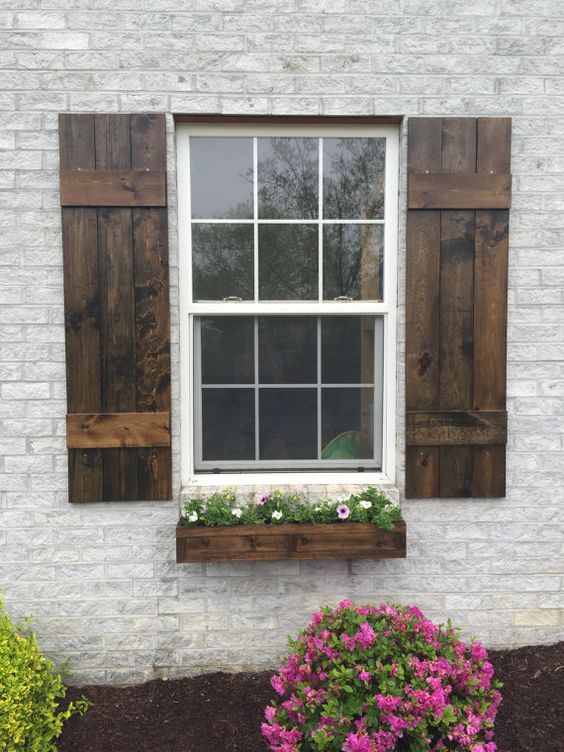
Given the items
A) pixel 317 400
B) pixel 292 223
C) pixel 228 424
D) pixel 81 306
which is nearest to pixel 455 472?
pixel 317 400

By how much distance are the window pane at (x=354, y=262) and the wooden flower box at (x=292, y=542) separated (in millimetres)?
1142

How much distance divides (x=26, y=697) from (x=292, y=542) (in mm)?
1245

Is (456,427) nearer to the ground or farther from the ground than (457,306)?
nearer to the ground

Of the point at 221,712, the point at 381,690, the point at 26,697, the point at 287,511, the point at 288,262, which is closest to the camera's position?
the point at 381,690

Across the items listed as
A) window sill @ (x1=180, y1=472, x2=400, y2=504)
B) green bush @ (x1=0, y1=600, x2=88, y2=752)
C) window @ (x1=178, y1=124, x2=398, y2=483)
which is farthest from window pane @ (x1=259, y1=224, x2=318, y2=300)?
green bush @ (x1=0, y1=600, x2=88, y2=752)

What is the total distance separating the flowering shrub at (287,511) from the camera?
2485 millimetres

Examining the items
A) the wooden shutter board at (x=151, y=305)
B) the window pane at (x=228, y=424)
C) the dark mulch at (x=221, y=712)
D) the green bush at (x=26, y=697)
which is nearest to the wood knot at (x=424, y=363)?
the window pane at (x=228, y=424)

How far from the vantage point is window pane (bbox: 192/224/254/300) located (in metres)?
2.64

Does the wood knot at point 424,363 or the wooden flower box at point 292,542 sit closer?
the wooden flower box at point 292,542

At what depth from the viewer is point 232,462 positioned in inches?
107

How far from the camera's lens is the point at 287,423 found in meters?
2.73

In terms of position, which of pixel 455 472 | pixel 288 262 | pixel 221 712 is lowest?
pixel 221 712

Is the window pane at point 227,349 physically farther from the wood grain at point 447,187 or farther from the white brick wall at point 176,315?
the wood grain at point 447,187

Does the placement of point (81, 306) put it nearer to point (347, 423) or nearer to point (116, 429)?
point (116, 429)
